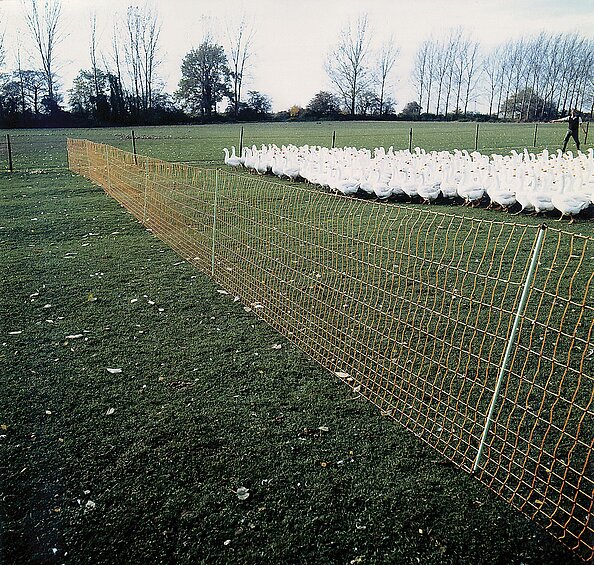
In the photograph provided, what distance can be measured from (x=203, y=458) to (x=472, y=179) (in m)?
9.56

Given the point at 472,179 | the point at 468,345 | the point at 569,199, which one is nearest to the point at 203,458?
the point at 468,345

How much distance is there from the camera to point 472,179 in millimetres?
11305

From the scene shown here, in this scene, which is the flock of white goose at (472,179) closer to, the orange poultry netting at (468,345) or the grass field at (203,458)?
the orange poultry netting at (468,345)

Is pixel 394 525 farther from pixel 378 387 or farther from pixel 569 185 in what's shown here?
pixel 569 185

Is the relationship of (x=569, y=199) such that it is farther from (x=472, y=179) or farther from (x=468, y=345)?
(x=468, y=345)

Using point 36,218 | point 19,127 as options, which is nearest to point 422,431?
point 36,218

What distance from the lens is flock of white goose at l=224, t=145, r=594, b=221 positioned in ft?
32.7

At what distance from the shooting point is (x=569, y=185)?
9.66 metres

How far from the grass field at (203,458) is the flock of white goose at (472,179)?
702 cm

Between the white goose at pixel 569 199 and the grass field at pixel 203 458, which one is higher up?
the white goose at pixel 569 199

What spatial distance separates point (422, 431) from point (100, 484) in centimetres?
201

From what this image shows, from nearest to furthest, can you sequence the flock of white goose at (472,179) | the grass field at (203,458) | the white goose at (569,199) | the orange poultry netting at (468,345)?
the grass field at (203,458), the orange poultry netting at (468,345), the white goose at (569,199), the flock of white goose at (472,179)

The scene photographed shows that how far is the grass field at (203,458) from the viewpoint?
2688 mm

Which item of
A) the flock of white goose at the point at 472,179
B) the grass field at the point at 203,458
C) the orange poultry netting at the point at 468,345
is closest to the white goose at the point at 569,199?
the flock of white goose at the point at 472,179
